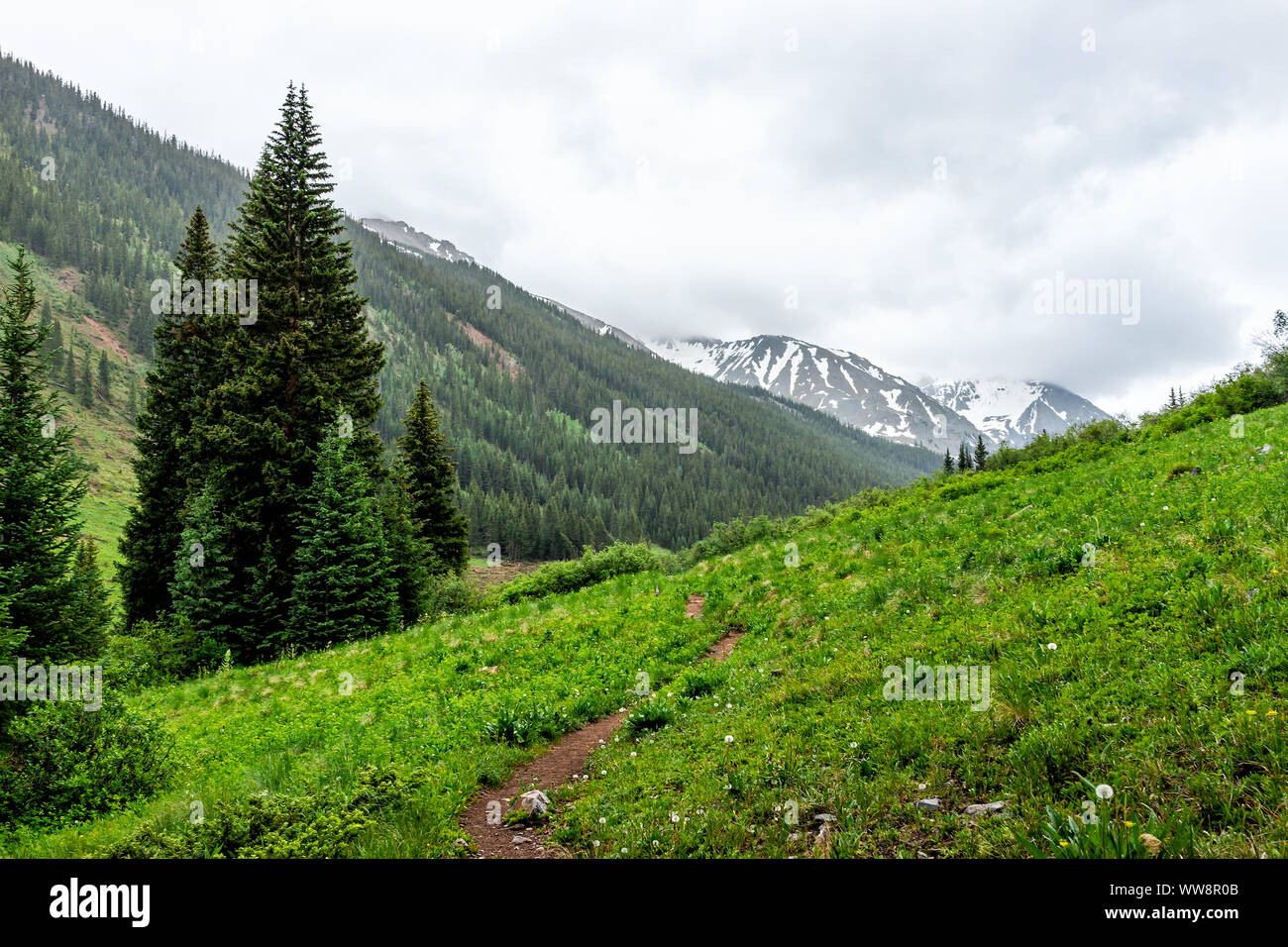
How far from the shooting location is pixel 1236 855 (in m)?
3.52

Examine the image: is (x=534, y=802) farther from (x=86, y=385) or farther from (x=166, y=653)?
(x=86, y=385)

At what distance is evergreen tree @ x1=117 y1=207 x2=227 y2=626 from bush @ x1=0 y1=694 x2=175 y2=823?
77.3ft

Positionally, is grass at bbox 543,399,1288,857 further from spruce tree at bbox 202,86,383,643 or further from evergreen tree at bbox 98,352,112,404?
evergreen tree at bbox 98,352,112,404

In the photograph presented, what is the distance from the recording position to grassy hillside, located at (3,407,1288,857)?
4594 mm

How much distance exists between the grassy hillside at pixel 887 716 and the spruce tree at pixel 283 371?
10.6 m

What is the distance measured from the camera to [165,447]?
1166 inches

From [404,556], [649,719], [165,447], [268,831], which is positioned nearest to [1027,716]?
[649,719]

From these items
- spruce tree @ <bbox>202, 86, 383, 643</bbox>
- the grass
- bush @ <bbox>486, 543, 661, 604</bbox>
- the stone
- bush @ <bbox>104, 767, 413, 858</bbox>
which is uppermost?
spruce tree @ <bbox>202, 86, 383, 643</bbox>

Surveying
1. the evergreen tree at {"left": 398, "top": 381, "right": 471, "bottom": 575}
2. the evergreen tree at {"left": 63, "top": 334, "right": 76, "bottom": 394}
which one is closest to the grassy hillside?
the evergreen tree at {"left": 398, "top": 381, "right": 471, "bottom": 575}

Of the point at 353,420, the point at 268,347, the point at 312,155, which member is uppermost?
the point at 312,155
